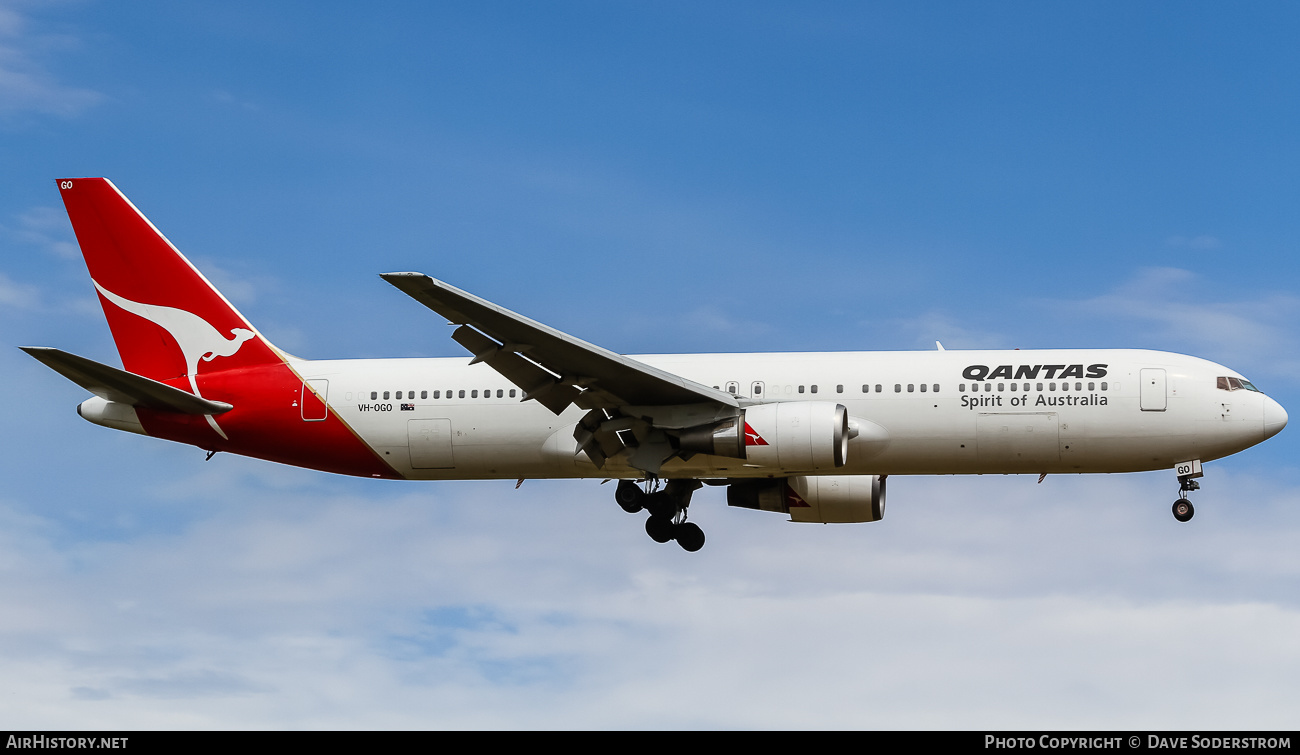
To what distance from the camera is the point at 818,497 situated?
120 ft

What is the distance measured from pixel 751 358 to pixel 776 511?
16.4 feet

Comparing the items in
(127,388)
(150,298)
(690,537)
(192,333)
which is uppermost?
(150,298)

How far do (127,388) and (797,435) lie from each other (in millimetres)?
15828

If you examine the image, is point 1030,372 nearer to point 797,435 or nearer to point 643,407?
point 797,435

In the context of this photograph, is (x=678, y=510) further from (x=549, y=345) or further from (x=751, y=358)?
(x=549, y=345)

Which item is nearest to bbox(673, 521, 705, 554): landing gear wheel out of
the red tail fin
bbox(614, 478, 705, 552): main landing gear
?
bbox(614, 478, 705, 552): main landing gear

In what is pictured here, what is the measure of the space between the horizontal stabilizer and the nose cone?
77.5ft

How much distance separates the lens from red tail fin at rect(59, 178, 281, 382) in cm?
3659

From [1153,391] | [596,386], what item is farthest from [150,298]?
[1153,391]

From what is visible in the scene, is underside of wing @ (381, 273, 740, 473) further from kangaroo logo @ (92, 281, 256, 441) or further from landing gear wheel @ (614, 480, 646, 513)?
kangaroo logo @ (92, 281, 256, 441)

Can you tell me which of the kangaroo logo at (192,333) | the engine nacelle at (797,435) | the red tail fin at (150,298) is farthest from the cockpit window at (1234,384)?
the kangaroo logo at (192,333)

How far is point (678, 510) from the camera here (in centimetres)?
3594
